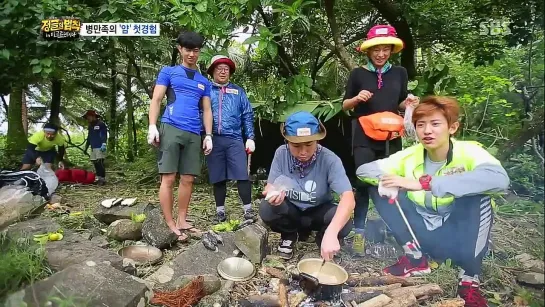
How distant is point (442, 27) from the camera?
6191 millimetres

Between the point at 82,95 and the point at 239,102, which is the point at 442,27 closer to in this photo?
the point at 239,102

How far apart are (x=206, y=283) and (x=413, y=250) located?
1.24 meters

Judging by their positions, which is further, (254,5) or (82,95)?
(82,95)

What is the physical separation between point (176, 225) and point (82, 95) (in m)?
9.98

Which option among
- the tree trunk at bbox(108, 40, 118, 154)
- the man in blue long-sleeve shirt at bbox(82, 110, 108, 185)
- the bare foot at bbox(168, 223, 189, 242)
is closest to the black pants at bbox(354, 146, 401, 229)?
the bare foot at bbox(168, 223, 189, 242)

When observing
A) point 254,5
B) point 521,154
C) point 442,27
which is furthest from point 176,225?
point 442,27

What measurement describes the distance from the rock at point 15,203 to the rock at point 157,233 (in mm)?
1005

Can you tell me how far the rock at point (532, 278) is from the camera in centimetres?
158

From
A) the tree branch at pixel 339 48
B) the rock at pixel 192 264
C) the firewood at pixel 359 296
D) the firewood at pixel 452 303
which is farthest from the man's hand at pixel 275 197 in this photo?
the tree branch at pixel 339 48

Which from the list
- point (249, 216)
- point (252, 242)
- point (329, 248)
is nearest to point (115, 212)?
point (249, 216)

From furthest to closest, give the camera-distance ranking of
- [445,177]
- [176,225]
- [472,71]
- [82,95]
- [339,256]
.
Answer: [82,95] → [472,71] → [176,225] → [339,256] → [445,177]

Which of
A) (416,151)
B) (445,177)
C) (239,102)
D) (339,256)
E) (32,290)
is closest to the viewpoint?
(32,290)

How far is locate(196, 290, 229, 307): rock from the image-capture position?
2550mm

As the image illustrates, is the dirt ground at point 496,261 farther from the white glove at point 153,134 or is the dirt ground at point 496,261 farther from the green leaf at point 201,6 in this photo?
the green leaf at point 201,6
